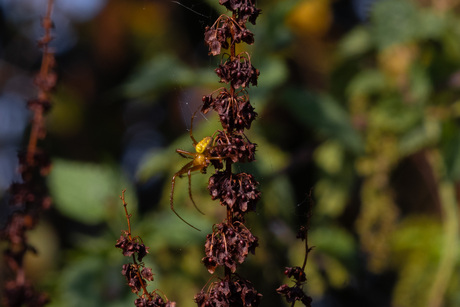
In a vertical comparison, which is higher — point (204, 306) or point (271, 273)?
point (271, 273)

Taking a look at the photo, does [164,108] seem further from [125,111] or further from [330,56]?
[330,56]

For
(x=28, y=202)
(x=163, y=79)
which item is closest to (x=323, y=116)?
(x=163, y=79)

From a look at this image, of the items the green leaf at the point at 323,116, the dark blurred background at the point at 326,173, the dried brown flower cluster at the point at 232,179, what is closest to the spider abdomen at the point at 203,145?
the dried brown flower cluster at the point at 232,179

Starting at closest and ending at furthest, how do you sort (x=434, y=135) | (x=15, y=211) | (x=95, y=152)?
(x=15, y=211), (x=434, y=135), (x=95, y=152)

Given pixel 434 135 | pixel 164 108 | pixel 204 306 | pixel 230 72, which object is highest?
pixel 164 108

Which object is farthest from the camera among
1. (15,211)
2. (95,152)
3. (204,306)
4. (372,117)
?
(95,152)

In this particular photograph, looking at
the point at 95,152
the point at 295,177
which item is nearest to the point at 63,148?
the point at 95,152

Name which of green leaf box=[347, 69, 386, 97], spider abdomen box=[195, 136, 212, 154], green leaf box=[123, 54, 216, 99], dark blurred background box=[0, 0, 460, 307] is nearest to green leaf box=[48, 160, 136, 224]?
dark blurred background box=[0, 0, 460, 307]

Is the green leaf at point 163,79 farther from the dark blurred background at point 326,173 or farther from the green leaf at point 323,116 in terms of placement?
the green leaf at point 323,116
